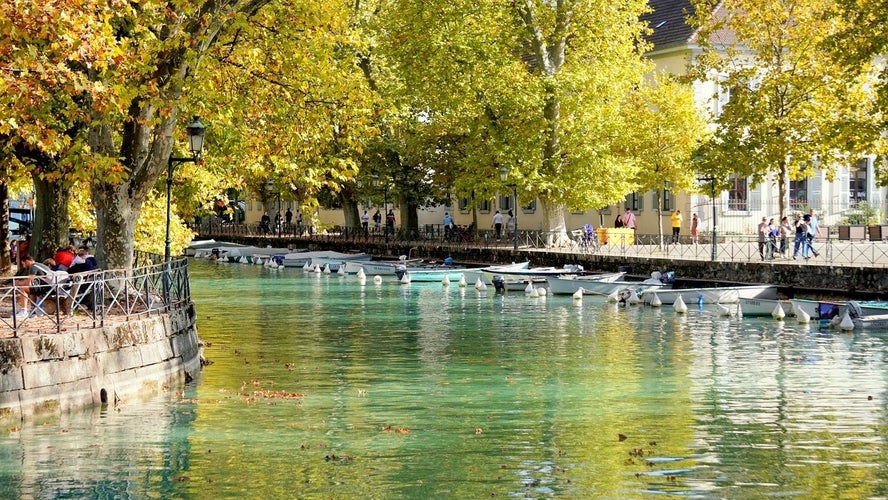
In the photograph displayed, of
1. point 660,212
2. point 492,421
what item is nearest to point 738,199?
point 660,212

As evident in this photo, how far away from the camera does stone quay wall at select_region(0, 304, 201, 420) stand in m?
19.1

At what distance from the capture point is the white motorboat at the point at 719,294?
40.5 meters

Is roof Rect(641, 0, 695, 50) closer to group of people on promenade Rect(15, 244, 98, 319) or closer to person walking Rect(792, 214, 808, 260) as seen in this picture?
person walking Rect(792, 214, 808, 260)

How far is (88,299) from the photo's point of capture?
75.2ft

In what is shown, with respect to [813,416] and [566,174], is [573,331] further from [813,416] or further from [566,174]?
[566,174]

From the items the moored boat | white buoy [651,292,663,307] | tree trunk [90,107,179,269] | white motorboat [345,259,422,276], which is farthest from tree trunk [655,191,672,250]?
tree trunk [90,107,179,269]

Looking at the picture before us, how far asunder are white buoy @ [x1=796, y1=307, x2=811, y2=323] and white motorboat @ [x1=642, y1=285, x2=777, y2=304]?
11.6ft

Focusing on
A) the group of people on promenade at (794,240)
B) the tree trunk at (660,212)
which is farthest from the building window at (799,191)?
the group of people on promenade at (794,240)

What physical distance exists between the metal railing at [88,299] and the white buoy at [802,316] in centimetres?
1686

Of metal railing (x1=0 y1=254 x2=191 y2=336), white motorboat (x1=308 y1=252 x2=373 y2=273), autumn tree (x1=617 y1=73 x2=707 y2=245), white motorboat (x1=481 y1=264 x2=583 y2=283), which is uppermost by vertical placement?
autumn tree (x1=617 y1=73 x2=707 y2=245)

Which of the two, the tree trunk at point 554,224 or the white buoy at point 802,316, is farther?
the tree trunk at point 554,224

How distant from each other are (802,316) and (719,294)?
4.98 m

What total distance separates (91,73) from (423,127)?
40.0 metres

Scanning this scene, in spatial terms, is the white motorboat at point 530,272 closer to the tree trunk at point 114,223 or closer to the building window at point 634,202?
the building window at point 634,202
